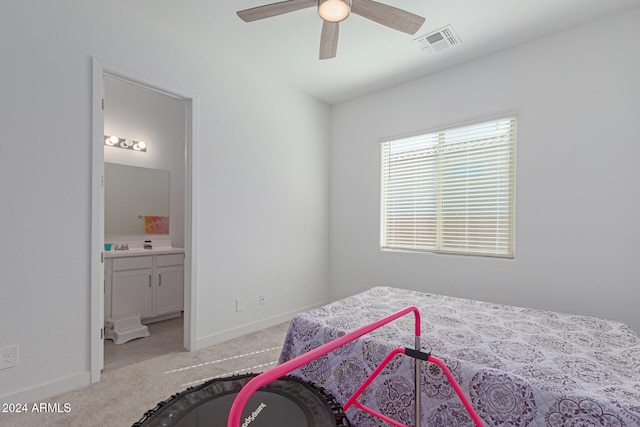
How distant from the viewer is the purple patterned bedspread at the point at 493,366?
1.15 meters

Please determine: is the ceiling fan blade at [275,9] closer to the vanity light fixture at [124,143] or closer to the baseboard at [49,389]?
the baseboard at [49,389]

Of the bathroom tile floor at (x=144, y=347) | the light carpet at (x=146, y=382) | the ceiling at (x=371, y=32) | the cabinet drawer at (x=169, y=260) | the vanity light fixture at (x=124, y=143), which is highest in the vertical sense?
the ceiling at (x=371, y=32)

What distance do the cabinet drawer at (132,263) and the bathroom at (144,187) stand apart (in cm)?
2

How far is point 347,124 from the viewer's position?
160 inches

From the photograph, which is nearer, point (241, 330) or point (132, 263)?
point (241, 330)

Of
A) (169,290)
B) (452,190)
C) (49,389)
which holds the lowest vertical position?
(49,389)

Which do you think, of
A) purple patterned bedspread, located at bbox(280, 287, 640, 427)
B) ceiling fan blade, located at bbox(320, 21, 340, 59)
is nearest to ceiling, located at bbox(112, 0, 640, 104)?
ceiling fan blade, located at bbox(320, 21, 340, 59)

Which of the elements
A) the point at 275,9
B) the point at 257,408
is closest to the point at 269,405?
the point at 257,408

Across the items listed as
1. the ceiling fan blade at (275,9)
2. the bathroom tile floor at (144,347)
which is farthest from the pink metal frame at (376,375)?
the bathroom tile floor at (144,347)

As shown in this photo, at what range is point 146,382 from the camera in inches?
87.0

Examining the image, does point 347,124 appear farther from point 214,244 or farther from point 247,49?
point 214,244

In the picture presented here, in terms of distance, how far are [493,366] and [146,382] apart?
223cm

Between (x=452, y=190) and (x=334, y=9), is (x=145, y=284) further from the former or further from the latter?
(x=452, y=190)

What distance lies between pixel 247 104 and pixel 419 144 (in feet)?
6.26
